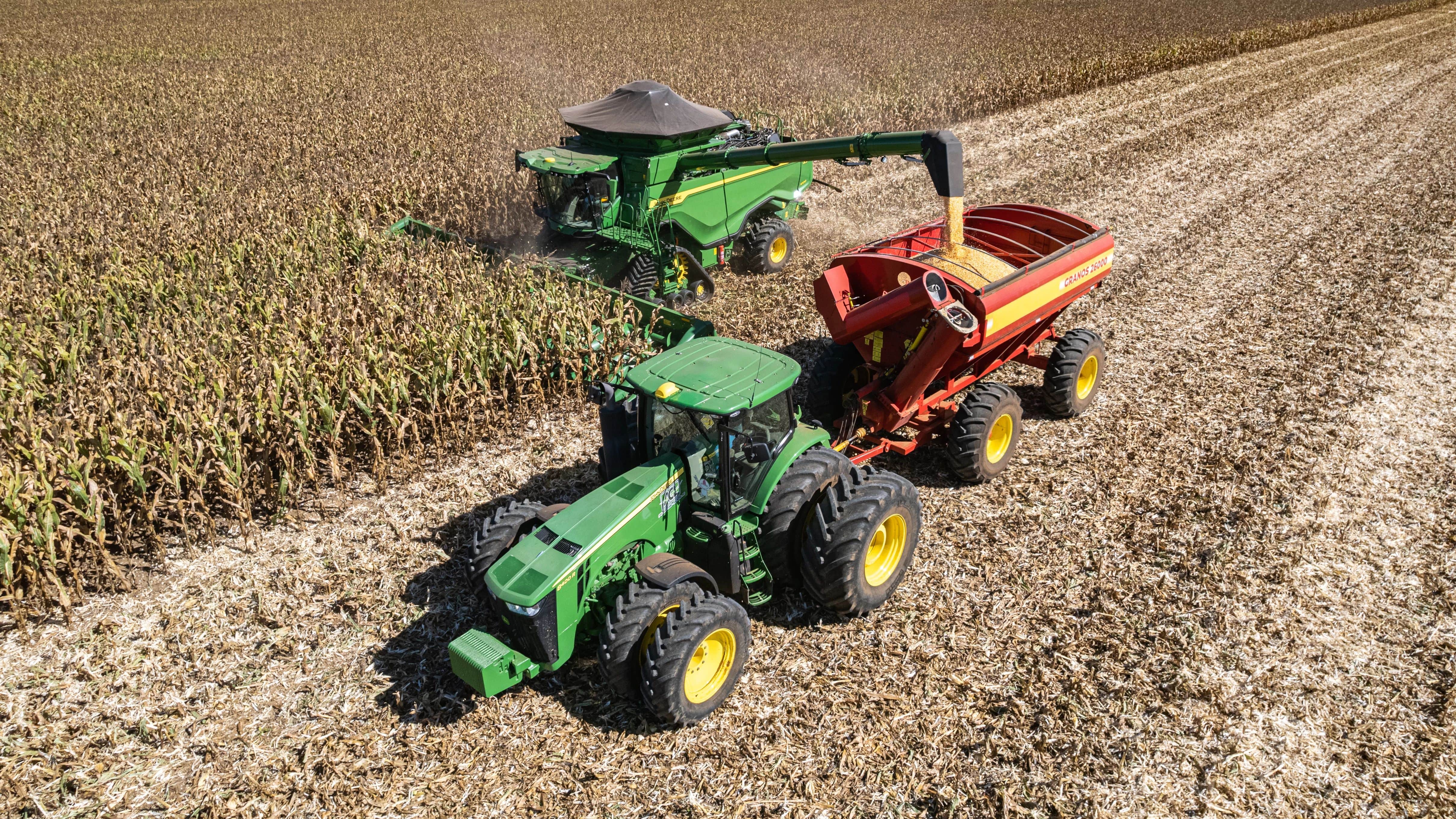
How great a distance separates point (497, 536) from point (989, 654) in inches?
130

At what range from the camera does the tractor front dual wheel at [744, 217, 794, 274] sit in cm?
1209

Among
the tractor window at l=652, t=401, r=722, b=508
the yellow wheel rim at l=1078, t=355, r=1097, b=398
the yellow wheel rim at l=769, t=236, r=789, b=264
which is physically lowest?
the yellow wheel rim at l=1078, t=355, r=1097, b=398

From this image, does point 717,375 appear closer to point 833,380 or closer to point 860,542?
point 860,542

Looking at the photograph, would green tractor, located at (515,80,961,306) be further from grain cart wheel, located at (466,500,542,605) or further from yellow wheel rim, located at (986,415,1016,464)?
grain cart wheel, located at (466,500,542,605)

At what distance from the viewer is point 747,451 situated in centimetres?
515

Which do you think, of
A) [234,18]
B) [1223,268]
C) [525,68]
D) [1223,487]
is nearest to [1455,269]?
[1223,268]

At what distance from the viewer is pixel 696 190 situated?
35.6 ft

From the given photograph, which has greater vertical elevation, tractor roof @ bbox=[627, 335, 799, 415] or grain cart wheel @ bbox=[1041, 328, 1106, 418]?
tractor roof @ bbox=[627, 335, 799, 415]

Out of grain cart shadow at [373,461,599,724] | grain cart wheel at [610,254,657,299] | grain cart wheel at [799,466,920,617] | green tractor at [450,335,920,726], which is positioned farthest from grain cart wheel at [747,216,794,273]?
grain cart wheel at [799,466,920,617]

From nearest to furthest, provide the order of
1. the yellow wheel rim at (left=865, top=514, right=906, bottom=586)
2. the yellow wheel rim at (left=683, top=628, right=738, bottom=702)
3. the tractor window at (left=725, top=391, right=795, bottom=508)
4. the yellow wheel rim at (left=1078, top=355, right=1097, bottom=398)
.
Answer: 1. the yellow wheel rim at (left=683, top=628, right=738, bottom=702)
2. the tractor window at (left=725, top=391, right=795, bottom=508)
3. the yellow wheel rim at (left=865, top=514, right=906, bottom=586)
4. the yellow wheel rim at (left=1078, top=355, right=1097, bottom=398)

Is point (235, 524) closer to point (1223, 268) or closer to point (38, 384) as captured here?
point (38, 384)

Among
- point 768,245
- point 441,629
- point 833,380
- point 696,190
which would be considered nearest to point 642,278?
point 696,190

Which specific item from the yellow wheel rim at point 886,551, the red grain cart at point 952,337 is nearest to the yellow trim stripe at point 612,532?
the yellow wheel rim at point 886,551

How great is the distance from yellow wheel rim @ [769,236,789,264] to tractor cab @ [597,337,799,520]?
21.4ft
